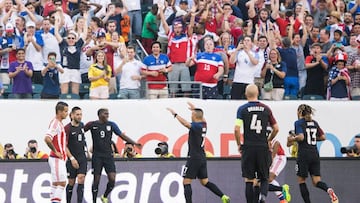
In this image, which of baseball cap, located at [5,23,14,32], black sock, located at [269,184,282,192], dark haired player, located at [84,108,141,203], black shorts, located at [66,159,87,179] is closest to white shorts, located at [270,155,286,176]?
black sock, located at [269,184,282,192]

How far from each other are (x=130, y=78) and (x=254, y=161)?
6.34 meters

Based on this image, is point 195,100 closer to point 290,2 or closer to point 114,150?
point 114,150

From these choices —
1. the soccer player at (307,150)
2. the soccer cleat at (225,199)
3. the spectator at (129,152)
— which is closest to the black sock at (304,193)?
the soccer player at (307,150)

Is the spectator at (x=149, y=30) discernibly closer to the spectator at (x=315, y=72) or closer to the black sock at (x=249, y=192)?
the spectator at (x=315, y=72)

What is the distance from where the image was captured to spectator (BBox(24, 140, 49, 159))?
23812 mm

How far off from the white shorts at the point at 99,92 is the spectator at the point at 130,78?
0.40m

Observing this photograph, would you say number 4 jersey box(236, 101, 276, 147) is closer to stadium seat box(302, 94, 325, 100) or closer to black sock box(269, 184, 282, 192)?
black sock box(269, 184, 282, 192)

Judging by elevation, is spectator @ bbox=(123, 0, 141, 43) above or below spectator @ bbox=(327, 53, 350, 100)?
above

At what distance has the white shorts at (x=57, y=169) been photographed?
20.4m

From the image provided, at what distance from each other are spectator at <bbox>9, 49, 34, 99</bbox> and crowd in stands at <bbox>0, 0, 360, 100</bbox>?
0.02m

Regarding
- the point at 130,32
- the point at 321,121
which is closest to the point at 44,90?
the point at 130,32

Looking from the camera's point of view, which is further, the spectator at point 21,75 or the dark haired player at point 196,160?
the spectator at point 21,75

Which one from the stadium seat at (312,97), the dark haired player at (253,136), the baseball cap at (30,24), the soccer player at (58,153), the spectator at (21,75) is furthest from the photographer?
the stadium seat at (312,97)

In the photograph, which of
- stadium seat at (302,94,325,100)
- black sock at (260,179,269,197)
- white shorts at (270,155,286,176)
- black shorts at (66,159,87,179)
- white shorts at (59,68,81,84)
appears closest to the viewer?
black sock at (260,179,269,197)
